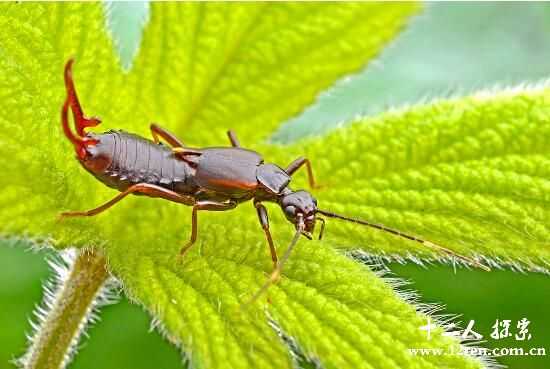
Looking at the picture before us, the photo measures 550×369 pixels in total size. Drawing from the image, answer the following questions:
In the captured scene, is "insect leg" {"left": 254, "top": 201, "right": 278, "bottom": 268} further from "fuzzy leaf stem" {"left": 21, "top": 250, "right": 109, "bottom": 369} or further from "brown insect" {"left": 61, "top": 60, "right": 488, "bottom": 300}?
"fuzzy leaf stem" {"left": 21, "top": 250, "right": 109, "bottom": 369}

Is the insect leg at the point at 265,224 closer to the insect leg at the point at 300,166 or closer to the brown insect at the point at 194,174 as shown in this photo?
the brown insect at the point at 194,174

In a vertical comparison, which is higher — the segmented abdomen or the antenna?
the segmented abdomen

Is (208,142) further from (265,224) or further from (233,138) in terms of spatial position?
(265,224)

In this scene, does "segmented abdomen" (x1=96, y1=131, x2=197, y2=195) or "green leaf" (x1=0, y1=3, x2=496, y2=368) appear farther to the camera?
"segmented abdomen" (x1=96, y1=131, x2=197, y2=195)

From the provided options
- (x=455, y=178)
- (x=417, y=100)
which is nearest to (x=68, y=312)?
(x=455, y=178)

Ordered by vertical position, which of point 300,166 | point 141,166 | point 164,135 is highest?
point 164,135

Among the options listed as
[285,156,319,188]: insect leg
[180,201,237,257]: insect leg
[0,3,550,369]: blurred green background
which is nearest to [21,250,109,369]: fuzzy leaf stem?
[180,201,237,257]: insect leg
